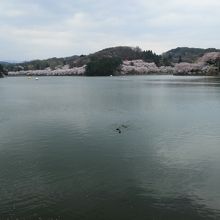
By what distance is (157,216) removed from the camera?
400 inches

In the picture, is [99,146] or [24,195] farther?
[99,146]

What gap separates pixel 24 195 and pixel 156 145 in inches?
319

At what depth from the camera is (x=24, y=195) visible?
11469mm

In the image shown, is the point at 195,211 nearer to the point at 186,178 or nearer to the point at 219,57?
the point at 186,178

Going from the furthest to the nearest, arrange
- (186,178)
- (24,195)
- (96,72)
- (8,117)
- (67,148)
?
(96,72)
(8,117)
(67,148)
(186,178)
(24,195)

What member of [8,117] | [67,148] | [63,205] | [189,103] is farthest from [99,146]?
[189,103]

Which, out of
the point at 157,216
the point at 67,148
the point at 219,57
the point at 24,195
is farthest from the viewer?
the point at 219,57

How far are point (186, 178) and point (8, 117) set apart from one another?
18.1 meters

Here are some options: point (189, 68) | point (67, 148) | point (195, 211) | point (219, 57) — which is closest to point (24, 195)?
point (195, 211)

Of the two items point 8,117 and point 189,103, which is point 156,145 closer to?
point 8,117

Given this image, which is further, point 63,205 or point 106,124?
point 106,124

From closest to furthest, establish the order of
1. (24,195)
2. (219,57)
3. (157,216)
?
(157,216), (24,195), (219,57)

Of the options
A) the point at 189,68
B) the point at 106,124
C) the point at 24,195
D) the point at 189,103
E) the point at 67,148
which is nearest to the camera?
the point at 24,195

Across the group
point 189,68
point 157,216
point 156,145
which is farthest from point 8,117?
point 189,68
